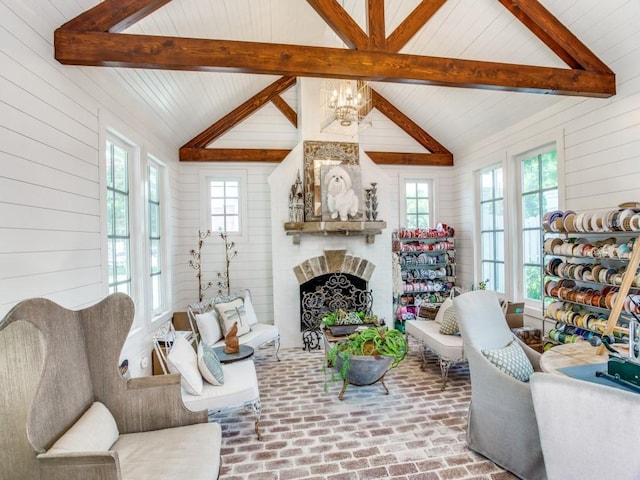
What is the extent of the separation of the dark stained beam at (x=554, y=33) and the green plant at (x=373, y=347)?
3099 mm

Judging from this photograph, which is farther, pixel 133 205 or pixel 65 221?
pixel 133 205

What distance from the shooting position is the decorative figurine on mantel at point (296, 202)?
520 cm

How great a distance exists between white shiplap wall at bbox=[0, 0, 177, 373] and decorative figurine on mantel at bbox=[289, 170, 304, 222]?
263 cm

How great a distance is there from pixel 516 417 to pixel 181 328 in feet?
13.3

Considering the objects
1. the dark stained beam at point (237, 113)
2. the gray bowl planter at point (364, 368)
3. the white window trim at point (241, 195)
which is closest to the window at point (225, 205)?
the white window trim at point (241, 195)

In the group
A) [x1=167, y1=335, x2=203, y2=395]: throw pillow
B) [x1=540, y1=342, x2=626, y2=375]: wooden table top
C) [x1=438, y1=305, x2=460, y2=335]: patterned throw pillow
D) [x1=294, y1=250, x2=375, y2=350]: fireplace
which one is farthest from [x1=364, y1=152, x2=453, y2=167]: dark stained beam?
[x1=167, y1=335, x2=203, y2=395]: throw pillow

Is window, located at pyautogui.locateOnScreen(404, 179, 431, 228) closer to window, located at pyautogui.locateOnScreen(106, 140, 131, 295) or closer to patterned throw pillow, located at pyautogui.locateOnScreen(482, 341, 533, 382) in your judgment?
patterned throw pillow, located at pyautogui.locateOnScreen(482, 341, 533, 382)

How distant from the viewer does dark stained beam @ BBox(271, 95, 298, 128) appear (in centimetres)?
576

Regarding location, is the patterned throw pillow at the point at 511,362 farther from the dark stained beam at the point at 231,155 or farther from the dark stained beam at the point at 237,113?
the dark stained beam at the point at 237,113

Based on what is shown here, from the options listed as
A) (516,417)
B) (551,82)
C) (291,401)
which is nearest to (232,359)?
(291,401)

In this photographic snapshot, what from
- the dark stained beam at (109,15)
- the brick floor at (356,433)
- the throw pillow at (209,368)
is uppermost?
the dark stained beam at (109,15)

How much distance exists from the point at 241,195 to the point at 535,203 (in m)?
4.18

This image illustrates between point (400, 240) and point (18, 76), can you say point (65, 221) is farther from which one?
point (400, 240)

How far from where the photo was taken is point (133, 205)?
12.0 ft
